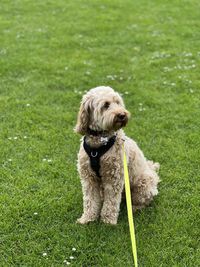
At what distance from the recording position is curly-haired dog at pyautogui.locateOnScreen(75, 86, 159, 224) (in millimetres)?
6105

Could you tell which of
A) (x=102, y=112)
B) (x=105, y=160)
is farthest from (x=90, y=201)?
(x=102, y=112)

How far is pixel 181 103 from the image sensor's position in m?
10.6

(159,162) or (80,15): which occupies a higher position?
(80,15)

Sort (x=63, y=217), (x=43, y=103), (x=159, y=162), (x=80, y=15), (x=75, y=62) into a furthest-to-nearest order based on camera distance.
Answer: (x=80, y=15), (x=75, y=62), (x=43, y=103), (x=159, y=162), (x=63, y=217)

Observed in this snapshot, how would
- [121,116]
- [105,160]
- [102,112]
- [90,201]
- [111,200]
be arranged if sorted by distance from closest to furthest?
[121,116] → [102,112] → [105,160] → [111,200] → [90,201]

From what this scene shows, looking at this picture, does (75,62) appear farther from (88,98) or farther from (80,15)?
(88,98)

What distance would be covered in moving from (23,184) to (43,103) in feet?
10.9

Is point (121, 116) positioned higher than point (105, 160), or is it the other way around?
point (121, 116)

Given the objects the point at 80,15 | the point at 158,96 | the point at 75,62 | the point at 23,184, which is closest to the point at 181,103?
the point at 158,96

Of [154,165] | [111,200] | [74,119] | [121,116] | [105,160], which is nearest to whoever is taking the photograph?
[121,116]

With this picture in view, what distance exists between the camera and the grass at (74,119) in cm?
630

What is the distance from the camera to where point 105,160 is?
6.32m

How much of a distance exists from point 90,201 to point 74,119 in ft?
11.3

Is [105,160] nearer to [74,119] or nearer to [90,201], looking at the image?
[90,201]
